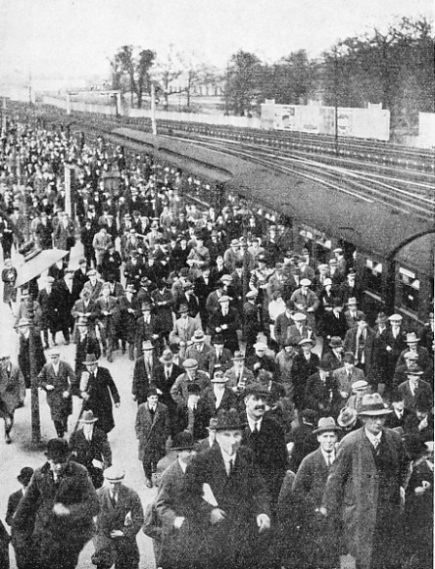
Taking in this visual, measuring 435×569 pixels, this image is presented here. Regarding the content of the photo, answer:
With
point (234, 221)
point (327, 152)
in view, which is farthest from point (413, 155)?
point (234, 221)

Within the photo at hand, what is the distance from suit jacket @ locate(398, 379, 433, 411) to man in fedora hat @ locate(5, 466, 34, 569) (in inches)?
134

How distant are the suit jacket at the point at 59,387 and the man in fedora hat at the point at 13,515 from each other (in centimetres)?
269

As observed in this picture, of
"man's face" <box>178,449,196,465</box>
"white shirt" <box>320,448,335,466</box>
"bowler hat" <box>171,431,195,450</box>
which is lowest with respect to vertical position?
"white shirt" <box>320,448,335,466</box>

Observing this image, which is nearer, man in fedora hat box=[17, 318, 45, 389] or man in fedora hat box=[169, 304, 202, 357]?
man in fedora hat box=[17, 318, 45, 389]

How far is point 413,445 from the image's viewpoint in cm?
557

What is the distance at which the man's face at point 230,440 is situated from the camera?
5.14m

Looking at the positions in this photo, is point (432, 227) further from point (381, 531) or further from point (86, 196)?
point (86, 196)

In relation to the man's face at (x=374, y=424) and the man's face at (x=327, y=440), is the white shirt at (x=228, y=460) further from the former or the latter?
the man's face at (x=374, y=424)

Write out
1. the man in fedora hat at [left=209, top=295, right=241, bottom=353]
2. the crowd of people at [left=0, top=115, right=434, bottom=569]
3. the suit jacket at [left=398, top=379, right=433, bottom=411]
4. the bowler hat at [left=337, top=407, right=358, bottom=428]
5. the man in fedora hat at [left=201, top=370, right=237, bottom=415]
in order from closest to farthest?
the crowd of people at [left=0, top=115, right=434, bottom=569], the bowler hat at [left=337, top=407, right=358, bottom=428], the suit jacket at [left=398, top=379, right=433, bottom=411], the man in fedora hat at [left=201, top=370, right=237, bottom=415], the man in fedora hat at [left=209, top=295, right=241, bottom=353]

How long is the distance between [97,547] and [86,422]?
4.82 ft

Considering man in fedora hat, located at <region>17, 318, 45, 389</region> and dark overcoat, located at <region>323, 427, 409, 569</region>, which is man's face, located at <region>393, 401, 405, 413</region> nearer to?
dark overcoat, located at <region>323, 427, 409, 569</region>

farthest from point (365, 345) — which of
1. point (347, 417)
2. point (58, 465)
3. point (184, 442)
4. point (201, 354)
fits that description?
point (58, 465)

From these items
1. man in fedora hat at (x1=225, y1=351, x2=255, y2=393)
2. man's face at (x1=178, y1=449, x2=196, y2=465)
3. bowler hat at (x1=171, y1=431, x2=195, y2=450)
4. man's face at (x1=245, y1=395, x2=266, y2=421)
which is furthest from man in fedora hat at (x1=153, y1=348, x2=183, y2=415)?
A: man's face at (x1=178, y1=449, x2=196, y2=465)

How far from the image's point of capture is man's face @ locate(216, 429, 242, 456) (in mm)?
5145
